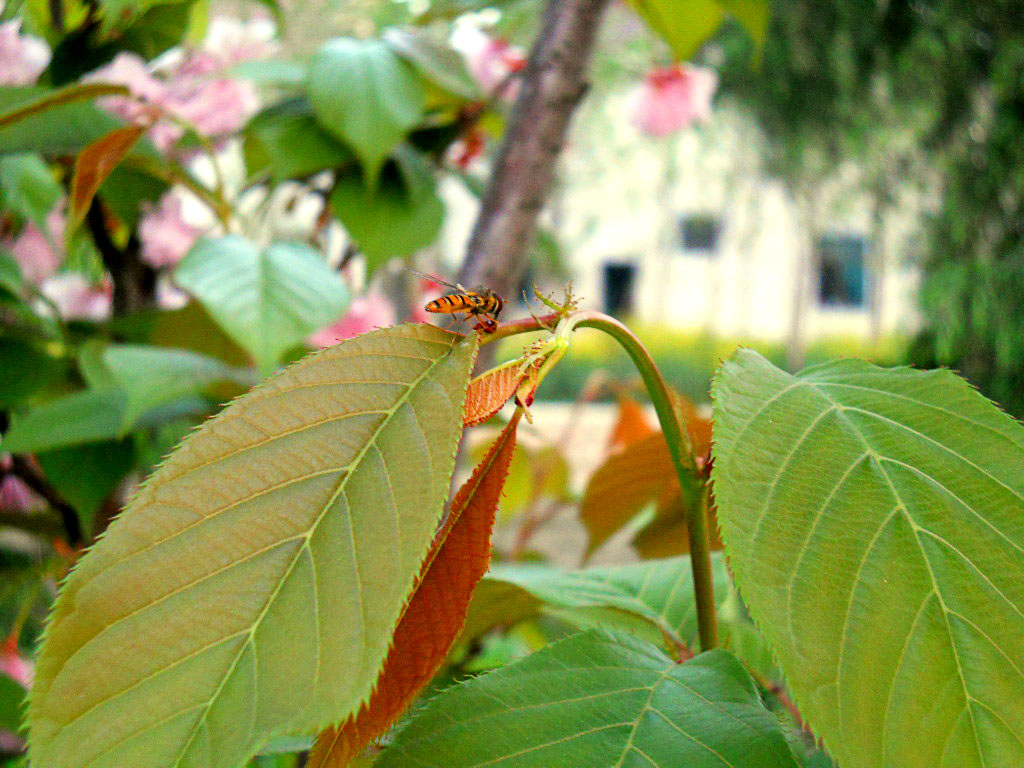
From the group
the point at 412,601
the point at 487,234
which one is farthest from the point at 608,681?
the point at 487,234

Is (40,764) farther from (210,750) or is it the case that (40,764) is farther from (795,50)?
(795,50)

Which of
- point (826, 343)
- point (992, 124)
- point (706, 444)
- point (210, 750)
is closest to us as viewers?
point (210, 750)

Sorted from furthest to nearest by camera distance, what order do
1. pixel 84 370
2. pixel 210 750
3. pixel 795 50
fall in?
pixel 795 50 → pixel 84 370 → pixel 210 750

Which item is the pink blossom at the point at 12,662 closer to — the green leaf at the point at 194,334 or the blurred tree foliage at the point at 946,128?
the green leaf at the point at 194,334

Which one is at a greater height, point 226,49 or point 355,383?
point 226,49

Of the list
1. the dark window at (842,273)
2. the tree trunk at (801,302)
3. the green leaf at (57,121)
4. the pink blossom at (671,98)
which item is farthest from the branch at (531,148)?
the dark window at (842,273)

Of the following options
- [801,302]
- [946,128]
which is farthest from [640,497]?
[801,302]

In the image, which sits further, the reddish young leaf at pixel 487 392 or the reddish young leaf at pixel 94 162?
the reddish young leaf at pixel 94 162
